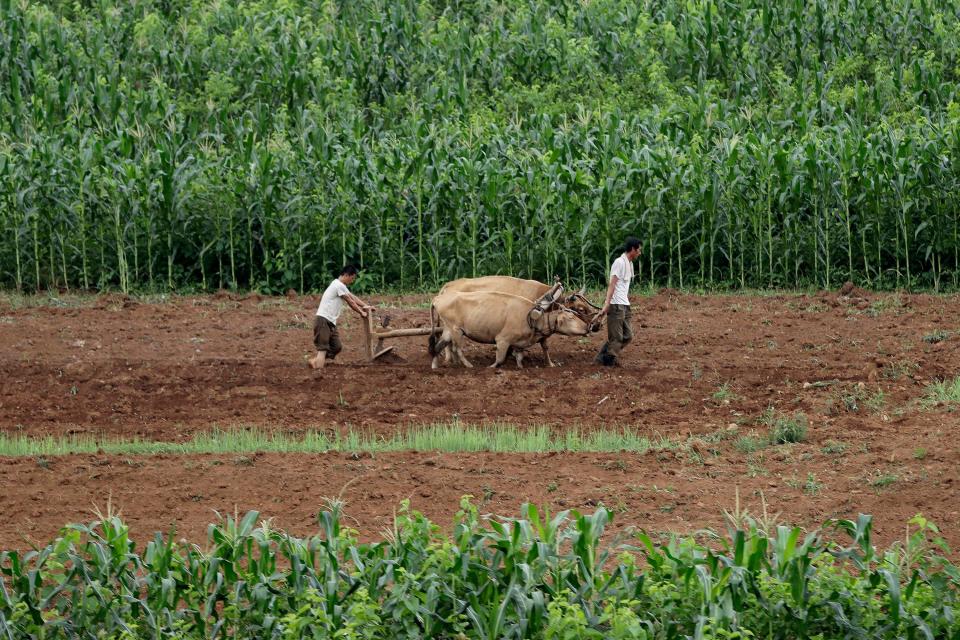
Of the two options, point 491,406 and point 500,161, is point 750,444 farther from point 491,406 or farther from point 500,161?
point 500,161

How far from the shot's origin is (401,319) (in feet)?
66.8

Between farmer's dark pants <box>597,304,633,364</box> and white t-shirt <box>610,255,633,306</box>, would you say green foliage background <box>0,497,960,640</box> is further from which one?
farmer's dark pants <box>597,304,633,364</box>

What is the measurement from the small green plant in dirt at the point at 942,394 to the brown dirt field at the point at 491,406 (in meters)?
0.23

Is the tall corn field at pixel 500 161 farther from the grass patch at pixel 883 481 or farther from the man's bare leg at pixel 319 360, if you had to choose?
the grass patch at pixel 883 481

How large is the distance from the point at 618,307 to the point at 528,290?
1194 mm

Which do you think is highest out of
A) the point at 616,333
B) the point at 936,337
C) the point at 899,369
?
the point at 616,333

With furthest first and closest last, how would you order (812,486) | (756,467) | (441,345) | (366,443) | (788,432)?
(441,345)
(366,443)
(788,432)
(756,467)
(812,486)

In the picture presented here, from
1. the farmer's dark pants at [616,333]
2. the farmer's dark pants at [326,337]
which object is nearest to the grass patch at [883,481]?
the farmer's dark pants at [616,333]

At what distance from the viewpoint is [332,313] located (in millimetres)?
17109

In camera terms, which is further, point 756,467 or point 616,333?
point 616,333

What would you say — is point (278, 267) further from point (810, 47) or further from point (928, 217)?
point (810, 47)

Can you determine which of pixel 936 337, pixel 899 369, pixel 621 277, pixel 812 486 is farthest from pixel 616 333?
pixel 812 486

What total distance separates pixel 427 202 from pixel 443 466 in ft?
36.6

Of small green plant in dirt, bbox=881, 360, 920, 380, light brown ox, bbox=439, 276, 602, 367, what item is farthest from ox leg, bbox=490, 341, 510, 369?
small green plant in dirt, bbox=881, 360, 920, 380
